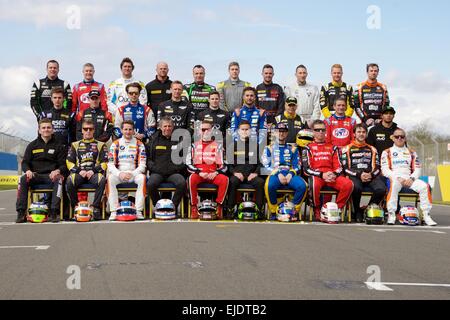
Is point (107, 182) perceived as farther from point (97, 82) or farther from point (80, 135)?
point (97, 82)

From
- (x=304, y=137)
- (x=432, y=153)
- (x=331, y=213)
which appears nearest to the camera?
(x=331, y=213)

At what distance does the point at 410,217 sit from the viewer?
44.1 ft

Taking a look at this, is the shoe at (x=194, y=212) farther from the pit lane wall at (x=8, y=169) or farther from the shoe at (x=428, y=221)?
the pit lane wall at (x=8, y=169)

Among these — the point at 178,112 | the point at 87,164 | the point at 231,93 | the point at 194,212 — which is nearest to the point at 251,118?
the point at 231,93

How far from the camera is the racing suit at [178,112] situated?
48.0 feet

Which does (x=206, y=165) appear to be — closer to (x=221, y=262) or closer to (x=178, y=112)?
(x=178, y=112)

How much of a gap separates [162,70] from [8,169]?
101 ft

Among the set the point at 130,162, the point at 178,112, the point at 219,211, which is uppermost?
the point at 178,112

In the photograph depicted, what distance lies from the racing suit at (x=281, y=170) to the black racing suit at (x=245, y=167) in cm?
16

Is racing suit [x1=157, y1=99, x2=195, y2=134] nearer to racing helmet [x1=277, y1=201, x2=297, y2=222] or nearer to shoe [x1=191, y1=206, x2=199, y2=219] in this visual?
shoe [x1=191, y1=206, x2=199, y2=219]

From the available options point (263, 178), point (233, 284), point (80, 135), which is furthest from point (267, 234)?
point (80, 135)

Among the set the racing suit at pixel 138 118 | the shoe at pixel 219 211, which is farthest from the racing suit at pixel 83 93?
the shoe at pixel 219 211

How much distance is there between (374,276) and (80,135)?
9.21 metres

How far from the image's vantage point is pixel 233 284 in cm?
618
